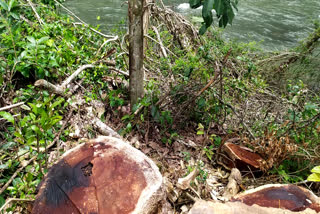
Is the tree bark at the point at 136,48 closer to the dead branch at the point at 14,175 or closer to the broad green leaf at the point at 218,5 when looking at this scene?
the broad green leaf at the point at 218,5

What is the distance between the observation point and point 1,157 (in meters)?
1.77

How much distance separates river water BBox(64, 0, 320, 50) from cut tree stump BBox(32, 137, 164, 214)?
430cm

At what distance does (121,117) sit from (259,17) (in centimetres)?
722

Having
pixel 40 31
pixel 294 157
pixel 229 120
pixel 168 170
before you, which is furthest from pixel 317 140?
pixel 40 31

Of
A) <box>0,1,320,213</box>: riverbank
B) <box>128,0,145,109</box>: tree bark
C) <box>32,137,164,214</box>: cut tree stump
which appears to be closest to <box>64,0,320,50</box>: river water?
<box>0,1,320,213</box>: riverbank

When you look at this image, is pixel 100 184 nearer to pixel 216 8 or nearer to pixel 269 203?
pixel 269 203

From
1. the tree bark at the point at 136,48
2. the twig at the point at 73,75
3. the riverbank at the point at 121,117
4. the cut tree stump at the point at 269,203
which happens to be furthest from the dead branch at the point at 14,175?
the cut tree stump at the point at 269,203

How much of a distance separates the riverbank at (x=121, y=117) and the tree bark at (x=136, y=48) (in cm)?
15

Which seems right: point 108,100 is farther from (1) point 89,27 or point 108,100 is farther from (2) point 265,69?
(2) point 265,69

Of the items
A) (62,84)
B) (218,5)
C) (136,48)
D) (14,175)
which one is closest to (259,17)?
(136,48)

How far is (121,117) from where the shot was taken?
2531 millimetres

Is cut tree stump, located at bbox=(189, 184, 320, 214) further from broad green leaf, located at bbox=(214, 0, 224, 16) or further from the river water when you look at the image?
the river water

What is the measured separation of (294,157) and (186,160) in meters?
1.02

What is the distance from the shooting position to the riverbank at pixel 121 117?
6.19 ft
